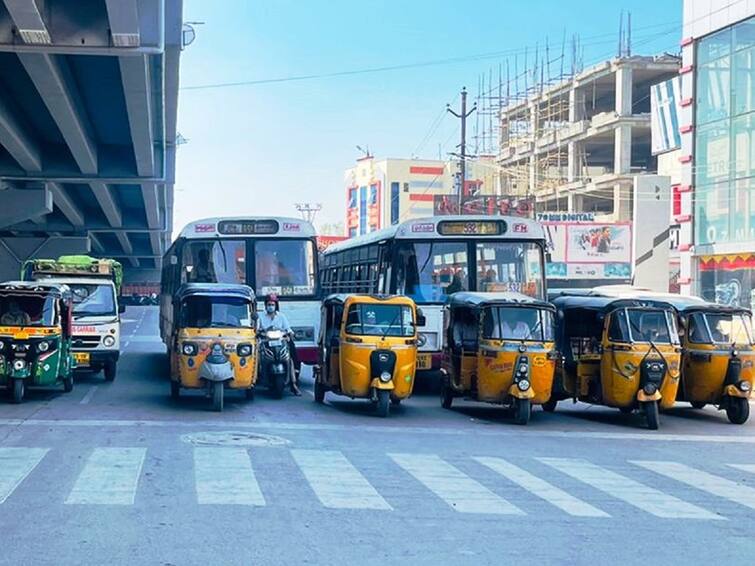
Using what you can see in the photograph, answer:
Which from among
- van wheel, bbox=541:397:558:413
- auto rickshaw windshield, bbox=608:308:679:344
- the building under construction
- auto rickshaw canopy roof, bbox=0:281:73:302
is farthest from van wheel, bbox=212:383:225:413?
the building under construction

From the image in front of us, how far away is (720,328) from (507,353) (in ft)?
13.2

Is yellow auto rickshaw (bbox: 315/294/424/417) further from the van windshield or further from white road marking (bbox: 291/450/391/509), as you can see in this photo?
the van windshield

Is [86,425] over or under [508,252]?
under

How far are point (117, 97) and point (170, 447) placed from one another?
14.4 meters

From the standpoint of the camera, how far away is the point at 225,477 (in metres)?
10.5

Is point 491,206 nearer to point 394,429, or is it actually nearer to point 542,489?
point 394,429

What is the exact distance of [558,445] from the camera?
14.3m

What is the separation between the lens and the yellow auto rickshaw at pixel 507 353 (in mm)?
16266

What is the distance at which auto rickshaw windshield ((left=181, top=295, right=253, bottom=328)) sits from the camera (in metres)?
17.5

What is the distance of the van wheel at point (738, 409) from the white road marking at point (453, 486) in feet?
22.6

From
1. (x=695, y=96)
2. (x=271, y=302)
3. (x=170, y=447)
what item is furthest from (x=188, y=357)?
(x=695, y=96)

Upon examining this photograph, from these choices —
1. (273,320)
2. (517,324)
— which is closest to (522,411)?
(517,324)

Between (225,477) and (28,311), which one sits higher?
(28,311)

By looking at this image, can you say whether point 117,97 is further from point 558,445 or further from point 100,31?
point 558,445
